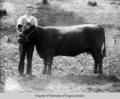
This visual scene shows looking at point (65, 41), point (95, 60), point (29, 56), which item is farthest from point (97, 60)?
point (29, 56)

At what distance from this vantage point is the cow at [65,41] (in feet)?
38.2

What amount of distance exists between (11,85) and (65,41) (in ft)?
7.30

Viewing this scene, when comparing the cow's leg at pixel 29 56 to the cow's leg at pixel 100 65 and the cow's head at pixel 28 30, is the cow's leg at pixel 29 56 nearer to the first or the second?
the cow's head at pixel 28 30

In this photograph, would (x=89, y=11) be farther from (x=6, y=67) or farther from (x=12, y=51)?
(x=6, y=67)

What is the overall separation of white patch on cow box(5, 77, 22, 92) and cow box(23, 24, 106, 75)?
3.52ft

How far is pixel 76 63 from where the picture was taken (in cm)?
1298

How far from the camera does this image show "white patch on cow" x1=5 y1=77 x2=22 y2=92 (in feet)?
34.0

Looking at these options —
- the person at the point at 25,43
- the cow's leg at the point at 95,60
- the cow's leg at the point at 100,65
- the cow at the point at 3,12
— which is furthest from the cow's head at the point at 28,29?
the cow at the point at 3,12

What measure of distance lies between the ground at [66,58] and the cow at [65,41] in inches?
19.0

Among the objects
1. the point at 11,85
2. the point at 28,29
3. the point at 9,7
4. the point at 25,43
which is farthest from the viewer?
the point at 9,7

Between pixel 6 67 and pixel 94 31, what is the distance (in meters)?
2.79

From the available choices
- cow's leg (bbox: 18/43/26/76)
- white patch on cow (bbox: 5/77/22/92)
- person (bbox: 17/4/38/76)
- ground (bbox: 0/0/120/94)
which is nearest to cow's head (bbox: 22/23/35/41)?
person (bbox: 17/4/38/76)

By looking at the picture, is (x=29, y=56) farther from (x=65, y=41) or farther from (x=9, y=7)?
(x=9, y=7)

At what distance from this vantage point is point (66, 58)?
13.5 meters
